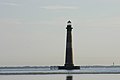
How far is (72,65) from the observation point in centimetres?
6819

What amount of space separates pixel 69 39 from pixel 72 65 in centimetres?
345

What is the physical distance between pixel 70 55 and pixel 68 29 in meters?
4.22

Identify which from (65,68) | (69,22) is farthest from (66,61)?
(69,22)

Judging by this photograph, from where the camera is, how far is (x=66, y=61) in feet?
222

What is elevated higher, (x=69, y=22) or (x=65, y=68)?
(x=69, y=22)
